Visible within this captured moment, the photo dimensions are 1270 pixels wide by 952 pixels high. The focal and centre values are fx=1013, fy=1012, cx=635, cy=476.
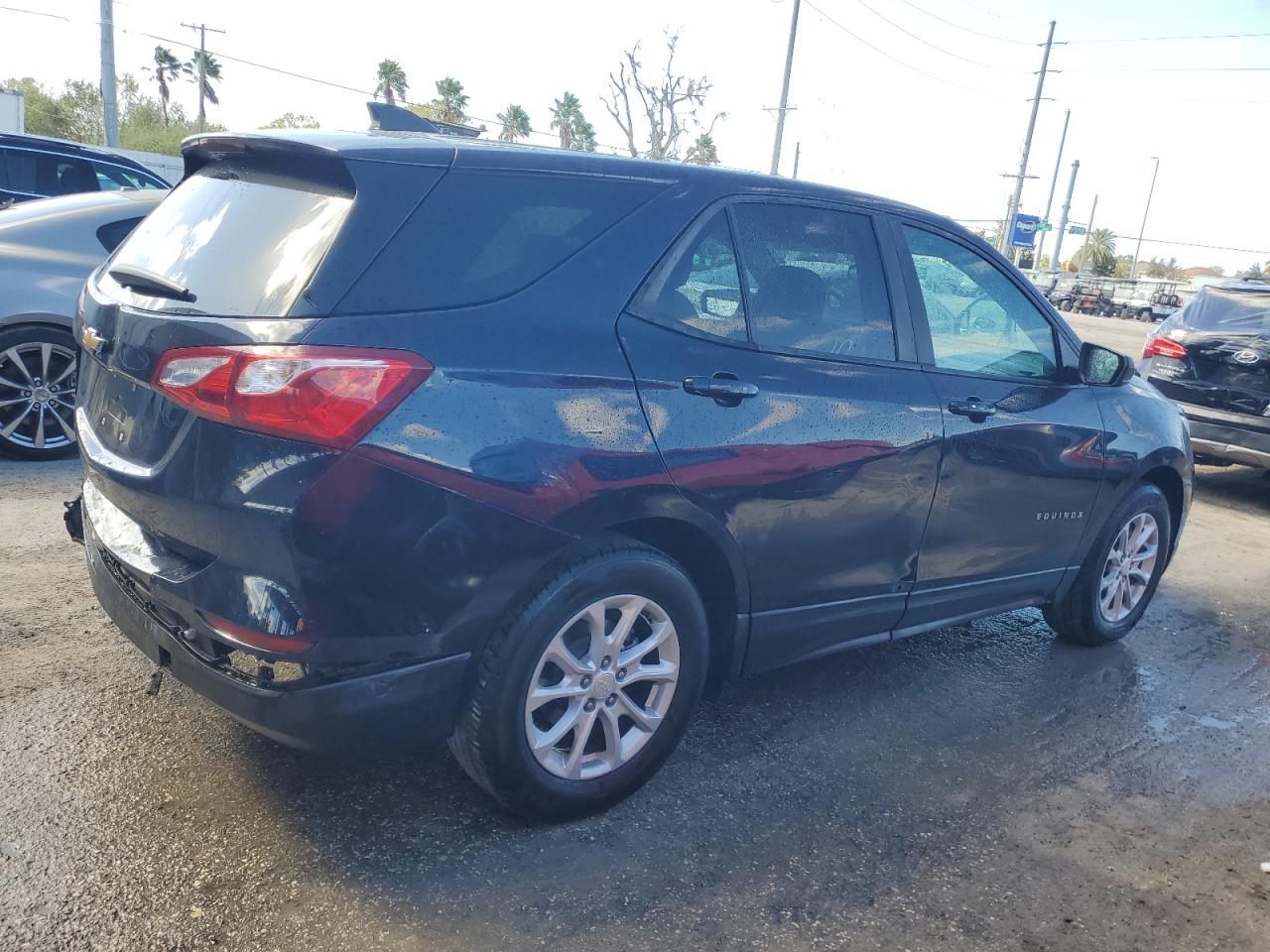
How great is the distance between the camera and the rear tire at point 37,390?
5602 millimetres

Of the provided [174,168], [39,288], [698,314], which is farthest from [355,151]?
[174,168]

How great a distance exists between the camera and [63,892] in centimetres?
237

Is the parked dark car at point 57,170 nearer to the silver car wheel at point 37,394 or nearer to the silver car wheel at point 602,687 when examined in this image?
the silver car wheel at point 37,394

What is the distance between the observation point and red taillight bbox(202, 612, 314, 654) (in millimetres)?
2311

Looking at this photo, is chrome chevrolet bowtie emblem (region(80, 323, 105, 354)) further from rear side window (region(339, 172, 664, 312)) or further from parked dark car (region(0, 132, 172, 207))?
parked dark car (region(0, 132, 172, 207))

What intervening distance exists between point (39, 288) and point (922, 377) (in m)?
4.79

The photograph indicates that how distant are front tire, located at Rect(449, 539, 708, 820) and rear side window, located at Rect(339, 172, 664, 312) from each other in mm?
748

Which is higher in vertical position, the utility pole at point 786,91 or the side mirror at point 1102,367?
the utility pole at point 786,91

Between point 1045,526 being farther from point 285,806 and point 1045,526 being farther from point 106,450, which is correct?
point 106,450

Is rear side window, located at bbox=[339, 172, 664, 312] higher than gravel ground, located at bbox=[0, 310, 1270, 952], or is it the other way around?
rear side window, located at bbox=[339, 172, 664, 312]

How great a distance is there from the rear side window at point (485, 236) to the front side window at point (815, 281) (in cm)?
50

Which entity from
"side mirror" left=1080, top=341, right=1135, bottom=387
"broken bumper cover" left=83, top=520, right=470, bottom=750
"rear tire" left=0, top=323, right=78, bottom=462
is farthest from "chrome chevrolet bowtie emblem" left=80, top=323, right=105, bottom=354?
"side mirror" left=1080, top=341, right=1135, bottom=387

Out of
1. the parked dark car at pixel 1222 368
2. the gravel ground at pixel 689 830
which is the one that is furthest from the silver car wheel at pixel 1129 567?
the parked dark car at pixel 1222 368

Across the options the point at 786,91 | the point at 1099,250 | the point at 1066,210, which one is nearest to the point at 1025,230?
the point at 1066,210
